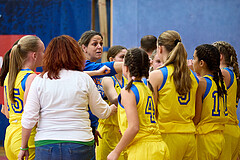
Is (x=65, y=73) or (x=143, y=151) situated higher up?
(x=65, y=73)

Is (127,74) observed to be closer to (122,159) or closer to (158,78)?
(158,78)

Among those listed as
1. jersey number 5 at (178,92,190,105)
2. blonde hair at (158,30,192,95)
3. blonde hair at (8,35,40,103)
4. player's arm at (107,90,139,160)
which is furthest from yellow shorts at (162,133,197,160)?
blonde hair at (8,35,40,103)

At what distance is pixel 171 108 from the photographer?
286cm

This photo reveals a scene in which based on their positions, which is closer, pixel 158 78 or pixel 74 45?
pixel 74 45

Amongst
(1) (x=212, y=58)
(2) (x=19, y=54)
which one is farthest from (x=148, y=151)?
(2) (x=19, y=54)

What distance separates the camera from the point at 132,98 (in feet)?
8.18

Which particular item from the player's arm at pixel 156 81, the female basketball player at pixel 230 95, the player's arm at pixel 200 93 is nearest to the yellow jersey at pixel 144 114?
the player's arm at pixel 156 81

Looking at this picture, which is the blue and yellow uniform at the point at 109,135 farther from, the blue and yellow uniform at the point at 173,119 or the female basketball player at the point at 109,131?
the blue and yellow uniform at the point at 173,119

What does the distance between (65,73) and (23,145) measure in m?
0.65

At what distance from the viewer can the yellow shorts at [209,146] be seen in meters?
3.15

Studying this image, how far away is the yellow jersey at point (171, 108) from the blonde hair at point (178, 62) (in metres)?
0.04

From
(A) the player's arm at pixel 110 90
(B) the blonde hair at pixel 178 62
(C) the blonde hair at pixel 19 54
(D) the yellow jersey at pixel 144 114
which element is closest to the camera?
(D) the yellow jersey at pixel 144 114

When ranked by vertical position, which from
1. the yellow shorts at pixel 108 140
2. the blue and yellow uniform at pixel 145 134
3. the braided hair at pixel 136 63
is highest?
the braided hair at pixel 136 63

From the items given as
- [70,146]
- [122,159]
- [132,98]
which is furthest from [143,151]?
[122,159]
